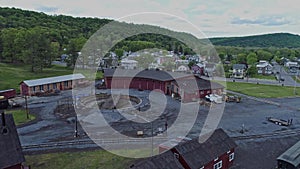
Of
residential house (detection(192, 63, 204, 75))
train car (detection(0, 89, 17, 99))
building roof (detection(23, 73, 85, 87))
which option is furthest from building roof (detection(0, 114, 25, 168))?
residential house (detection(192, 63, 204, 75))

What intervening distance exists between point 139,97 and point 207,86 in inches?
434

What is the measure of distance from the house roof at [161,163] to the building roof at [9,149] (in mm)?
6841

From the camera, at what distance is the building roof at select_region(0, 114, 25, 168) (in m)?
14.6

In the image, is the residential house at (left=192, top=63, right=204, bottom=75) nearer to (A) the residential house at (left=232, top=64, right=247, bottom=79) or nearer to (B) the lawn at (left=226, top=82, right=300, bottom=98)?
(A) the residential house at (left=232, top=64, right=247, bottom=79)

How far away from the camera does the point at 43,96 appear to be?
40594 mm

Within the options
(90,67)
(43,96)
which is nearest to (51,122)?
(43,96)

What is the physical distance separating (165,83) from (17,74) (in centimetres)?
3163

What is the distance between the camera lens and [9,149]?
15.2 m

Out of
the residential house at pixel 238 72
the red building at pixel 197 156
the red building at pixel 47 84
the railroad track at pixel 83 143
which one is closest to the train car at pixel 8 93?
the red building at pixel 47 84

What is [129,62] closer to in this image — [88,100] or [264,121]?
[88,100]

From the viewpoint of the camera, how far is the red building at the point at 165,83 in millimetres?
39219

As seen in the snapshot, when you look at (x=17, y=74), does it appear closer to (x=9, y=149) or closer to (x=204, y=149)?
(x=9, y=149)

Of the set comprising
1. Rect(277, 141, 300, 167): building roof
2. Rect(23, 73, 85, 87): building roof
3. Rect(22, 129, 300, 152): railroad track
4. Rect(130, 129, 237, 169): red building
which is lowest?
Rect(22, 129, 300, 152): railroad track

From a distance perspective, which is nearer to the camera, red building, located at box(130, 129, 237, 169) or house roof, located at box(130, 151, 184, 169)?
house roof, located at box(130, 151, 184, 169)
